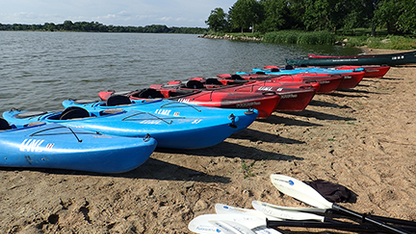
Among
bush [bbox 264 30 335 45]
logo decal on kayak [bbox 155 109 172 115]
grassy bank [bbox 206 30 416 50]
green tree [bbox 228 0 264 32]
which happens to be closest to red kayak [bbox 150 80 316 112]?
logo decal on kayak [bbox 155 109 172 115]

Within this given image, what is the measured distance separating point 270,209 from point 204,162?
5.62ft

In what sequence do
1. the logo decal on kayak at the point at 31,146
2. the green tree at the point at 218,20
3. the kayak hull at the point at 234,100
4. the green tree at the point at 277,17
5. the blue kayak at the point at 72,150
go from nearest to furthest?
the blue kayak at the point at 72,150, the logo decal on kayak at the point at 31,146, the kayak hull at the point at 234,100, the green tree at the point at 277,17, the green tree at the point at 218,20

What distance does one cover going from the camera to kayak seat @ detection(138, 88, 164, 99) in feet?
24.0

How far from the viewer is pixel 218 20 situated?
260 feet

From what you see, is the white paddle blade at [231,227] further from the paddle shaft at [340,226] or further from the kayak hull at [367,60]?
the kayak hull at [367,60]

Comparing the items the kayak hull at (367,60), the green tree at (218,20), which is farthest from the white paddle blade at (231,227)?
the green tree at (218,20)

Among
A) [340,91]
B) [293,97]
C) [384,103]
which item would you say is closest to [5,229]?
[293,97]

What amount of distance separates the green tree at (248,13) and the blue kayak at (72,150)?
65388 mm

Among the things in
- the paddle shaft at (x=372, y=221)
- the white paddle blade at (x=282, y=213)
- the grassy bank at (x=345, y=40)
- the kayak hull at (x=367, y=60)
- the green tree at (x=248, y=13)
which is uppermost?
the green tree at (x=248, y=13)

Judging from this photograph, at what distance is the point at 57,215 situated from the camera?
11.0ft

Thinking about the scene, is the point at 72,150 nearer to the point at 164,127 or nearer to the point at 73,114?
the point at 164,127

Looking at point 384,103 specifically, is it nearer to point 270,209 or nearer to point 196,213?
point 270,209

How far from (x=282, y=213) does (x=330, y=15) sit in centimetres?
4944

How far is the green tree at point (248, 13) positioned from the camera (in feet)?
211
